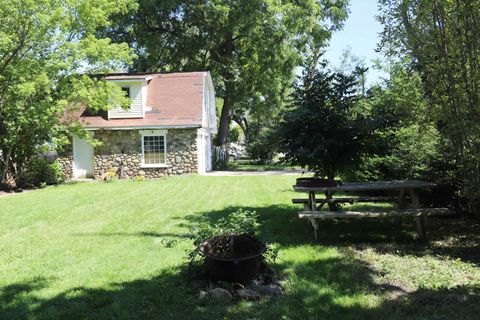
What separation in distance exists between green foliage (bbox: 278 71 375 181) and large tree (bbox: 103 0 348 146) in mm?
17953

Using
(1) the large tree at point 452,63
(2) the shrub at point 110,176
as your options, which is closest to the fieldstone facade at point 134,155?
(2) the shrub at point 110,176

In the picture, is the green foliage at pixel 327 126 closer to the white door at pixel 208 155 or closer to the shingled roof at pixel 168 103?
the shingled roof at pixel 168 103

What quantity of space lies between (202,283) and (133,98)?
1699 cm

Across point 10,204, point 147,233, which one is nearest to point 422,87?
point 147,233

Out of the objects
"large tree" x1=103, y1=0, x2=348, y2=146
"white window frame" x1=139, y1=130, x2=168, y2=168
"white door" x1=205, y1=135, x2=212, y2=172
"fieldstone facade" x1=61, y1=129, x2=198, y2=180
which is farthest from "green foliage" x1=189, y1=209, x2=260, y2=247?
"large tree" x1=103, y1=0, x2=348, y2=146

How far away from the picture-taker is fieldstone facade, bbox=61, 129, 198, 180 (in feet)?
64.4

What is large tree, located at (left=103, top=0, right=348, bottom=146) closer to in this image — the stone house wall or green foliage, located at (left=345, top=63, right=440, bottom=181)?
the stone house wall

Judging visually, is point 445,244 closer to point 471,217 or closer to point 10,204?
point 471,217

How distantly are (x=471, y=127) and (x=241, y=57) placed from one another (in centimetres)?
2349

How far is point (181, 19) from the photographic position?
26.4 metres

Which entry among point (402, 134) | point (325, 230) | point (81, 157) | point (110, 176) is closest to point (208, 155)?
point (110, 176)

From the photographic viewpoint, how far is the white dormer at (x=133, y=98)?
19.9m

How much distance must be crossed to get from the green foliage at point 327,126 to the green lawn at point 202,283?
1.33 metres

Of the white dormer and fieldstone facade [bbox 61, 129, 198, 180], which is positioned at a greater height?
the white dormer
